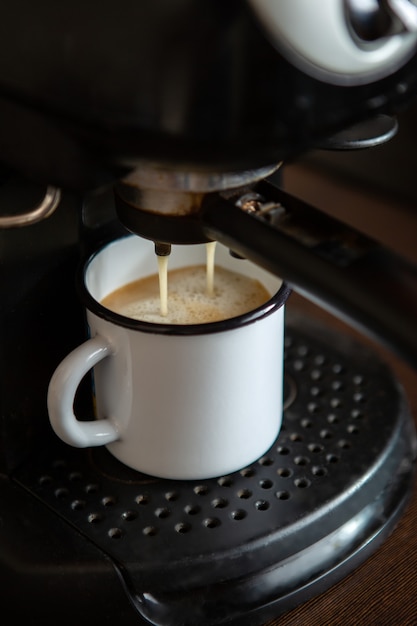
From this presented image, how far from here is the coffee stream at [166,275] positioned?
421mm

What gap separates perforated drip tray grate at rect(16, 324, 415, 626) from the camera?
0.40m

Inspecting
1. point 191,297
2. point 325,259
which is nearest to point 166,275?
point 191,297

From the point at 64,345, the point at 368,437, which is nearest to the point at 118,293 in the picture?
the point at 64,345

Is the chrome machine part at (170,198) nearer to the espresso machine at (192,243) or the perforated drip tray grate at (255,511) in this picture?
the espresso machine at (192,243)

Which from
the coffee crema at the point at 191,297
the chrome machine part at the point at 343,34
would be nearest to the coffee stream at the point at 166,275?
the coffee crema at the point at 191,297

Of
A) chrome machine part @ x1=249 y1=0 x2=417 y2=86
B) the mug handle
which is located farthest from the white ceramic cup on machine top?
chrome machine part @ x1=249 y1=0 x2=417 y2=86

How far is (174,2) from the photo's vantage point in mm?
261

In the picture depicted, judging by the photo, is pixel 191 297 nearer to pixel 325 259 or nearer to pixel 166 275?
pixel 166 275

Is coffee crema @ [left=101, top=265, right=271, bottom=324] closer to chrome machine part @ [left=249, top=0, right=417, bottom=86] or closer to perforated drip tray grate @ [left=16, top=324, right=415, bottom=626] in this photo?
perforated drip tray grate @ [left=16, top=324, right=415, bottom=626]

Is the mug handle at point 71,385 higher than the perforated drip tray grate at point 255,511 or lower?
higher

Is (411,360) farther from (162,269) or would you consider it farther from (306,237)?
(162,269)

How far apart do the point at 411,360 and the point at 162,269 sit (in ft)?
0.53

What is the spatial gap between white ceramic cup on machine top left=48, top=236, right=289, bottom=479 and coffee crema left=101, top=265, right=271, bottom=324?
0.01 meters

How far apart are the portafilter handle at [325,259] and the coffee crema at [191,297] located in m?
0.11
